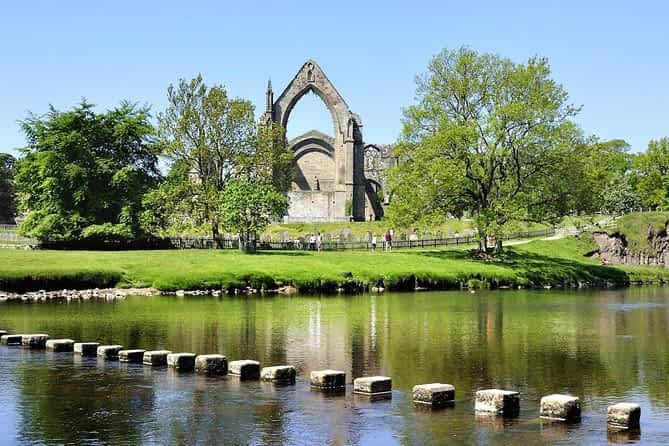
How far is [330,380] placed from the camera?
21812 millimetres

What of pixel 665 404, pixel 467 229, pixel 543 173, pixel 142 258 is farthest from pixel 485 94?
pixel 665 404

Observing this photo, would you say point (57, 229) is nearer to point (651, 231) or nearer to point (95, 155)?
point (95, 155)

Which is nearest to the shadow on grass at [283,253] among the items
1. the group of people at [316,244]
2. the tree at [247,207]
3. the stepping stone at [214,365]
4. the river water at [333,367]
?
the tree at [247,207]

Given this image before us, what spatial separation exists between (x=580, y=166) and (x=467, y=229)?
1915 cm

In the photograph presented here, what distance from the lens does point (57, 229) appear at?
69500 millimetres

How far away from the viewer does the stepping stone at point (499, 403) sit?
61.8 feet

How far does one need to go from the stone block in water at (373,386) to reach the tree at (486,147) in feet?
146

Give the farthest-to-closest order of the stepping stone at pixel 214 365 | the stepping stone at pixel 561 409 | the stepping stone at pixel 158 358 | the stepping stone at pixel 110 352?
1. the stepping stone at pixel 110 352
2. the stepping stone at pixel 158 358
3. the stepping stone at pixel 214 365
4. the stepping stone at pixel 561 409

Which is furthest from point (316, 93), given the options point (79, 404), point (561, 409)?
point (561, 409)

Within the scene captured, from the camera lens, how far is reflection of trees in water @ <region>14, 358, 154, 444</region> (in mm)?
17359

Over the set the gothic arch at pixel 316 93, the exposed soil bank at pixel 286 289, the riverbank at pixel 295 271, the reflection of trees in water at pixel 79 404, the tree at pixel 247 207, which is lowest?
the reflection of trees in water at pixel 79 404

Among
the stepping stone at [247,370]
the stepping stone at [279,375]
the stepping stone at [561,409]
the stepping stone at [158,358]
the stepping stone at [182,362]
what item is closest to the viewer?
the stepping stone at [561,409]

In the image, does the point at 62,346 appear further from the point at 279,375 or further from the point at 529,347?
the point at 529,347

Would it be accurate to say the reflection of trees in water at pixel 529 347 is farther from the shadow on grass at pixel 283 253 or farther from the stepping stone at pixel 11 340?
the shadow on grass at pixel 283 253
